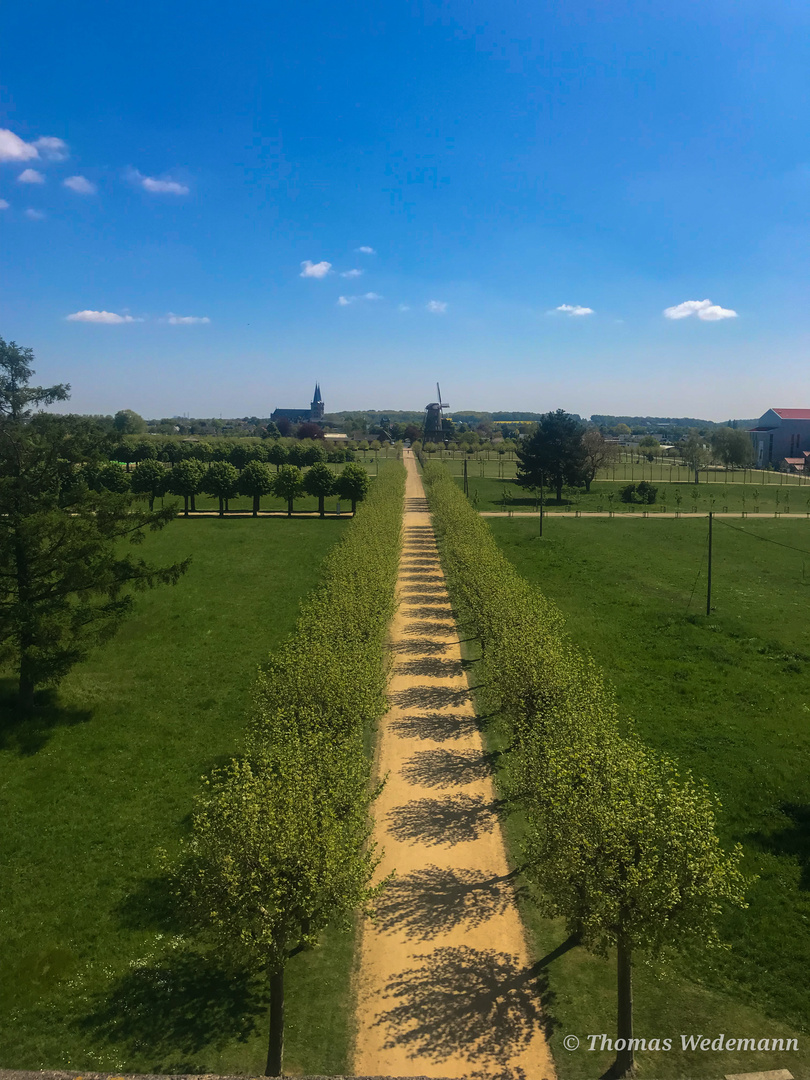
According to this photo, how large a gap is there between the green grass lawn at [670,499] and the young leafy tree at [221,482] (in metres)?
33.2

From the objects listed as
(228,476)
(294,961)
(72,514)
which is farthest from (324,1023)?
(228,476)

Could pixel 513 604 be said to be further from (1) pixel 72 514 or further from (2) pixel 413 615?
(1) pixel 72 514

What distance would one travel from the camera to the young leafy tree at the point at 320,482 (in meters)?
83.4

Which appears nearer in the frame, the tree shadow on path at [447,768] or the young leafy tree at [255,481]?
the tree shadow on path at [447,768]

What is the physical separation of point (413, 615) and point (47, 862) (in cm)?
2558

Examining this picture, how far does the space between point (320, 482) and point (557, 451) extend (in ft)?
122

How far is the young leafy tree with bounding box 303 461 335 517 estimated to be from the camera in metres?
83.4

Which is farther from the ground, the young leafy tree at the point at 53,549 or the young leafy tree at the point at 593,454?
the young leafy tree at the point at 593,454

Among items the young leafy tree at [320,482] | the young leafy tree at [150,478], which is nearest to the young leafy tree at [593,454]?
the young leafy tree at [320,482]

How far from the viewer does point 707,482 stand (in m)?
129

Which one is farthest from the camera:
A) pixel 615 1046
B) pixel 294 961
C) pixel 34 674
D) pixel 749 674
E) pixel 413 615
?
pixel 413 615

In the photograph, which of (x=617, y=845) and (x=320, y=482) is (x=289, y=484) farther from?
(x=617, y=845)

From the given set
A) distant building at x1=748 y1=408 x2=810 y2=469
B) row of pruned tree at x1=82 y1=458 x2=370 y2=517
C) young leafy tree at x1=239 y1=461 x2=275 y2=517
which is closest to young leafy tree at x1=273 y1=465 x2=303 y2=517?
row of pruned tree at x1=82 y1=458 x2=370 y2=517

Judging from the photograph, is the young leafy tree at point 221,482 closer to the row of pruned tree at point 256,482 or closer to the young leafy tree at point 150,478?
the row of pruned tree at point 256,482
